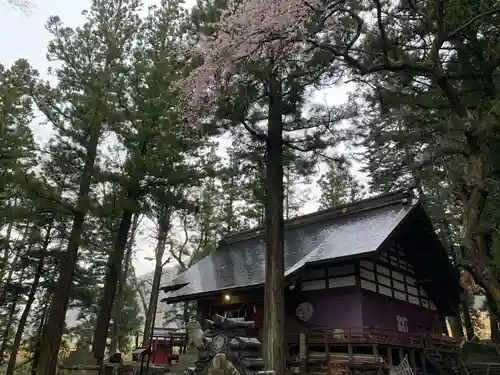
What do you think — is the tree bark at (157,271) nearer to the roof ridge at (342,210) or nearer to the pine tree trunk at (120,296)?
the pine tree trunk at (120,296)

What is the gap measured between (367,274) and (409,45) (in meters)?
6.83

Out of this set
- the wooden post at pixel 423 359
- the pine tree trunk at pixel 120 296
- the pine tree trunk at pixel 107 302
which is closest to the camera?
the pine tree trunk at pixel 107 302

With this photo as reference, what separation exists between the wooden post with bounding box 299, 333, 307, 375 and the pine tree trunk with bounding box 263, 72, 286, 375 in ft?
8.45

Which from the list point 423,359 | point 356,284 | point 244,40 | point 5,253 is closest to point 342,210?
point 356,284

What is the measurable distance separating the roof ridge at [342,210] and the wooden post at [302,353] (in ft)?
20.9

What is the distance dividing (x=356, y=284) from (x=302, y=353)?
269 cm

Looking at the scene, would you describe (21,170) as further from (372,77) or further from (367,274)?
(367,274)

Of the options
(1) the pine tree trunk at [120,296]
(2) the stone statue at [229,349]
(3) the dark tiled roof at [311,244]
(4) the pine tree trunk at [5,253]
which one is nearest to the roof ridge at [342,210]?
(3) the dark tiled roof at [311,244]

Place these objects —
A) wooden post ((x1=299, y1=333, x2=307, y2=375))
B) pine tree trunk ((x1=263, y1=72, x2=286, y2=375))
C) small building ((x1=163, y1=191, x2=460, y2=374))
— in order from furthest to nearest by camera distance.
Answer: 1. small building ((x1=163, y1=191, x2=460, y2=374))
2. wooden post ((x1=299, y1=333, x2=307, y2=375))
3. pine tree trunk ((x1=263, y1=72, x2=286, y2=375))

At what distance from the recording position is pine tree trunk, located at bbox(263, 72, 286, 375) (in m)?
7.46

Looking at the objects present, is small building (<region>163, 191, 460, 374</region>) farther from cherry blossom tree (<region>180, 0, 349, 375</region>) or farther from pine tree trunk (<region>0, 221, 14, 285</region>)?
pine tree trunk (<region>0, 221, 14, 285</region>)

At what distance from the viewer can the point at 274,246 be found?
844 centimetres

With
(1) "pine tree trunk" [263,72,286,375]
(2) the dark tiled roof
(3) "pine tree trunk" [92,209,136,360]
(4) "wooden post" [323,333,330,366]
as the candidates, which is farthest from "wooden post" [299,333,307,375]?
(3) "pine tree trunk" [92,209,136,360]

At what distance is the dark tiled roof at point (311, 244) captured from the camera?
11258mm
